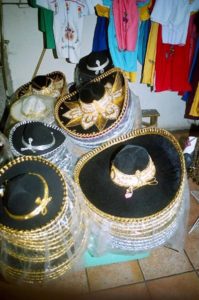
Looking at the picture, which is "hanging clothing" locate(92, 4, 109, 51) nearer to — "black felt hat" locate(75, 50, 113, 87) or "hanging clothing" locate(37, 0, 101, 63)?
"hanging clothing" locate(37, 0, 101, 63)

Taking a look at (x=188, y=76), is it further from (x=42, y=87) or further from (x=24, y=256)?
(x=24, y=256)

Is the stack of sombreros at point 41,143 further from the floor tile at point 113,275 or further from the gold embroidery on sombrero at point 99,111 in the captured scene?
the floor tile at point 113,275

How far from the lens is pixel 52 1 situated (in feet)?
7.41

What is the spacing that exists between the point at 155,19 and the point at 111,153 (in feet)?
5.17

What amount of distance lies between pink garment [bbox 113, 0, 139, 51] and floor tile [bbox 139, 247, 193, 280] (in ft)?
6.14

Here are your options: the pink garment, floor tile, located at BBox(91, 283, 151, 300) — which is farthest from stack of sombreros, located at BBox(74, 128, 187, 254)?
the pink garment

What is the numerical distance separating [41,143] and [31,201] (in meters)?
0.50

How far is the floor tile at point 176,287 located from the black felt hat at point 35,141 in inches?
44.8

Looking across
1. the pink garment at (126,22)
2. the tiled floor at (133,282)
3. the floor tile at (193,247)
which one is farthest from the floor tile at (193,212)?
the pink garment at (126,22)

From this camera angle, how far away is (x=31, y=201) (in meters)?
0.90

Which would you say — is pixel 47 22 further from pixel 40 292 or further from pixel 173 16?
pixel 40 292

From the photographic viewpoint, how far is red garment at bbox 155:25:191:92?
2584mm

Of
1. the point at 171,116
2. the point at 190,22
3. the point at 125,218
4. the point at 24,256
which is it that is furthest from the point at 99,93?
the point at 171,116

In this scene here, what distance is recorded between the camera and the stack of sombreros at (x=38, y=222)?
0.91 metres
